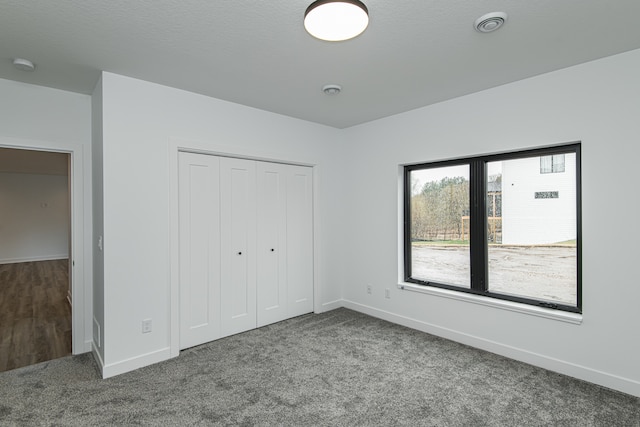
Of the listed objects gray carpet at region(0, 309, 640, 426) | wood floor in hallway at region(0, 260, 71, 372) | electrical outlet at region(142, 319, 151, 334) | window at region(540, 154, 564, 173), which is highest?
window at region(540, 154, 564, 173)

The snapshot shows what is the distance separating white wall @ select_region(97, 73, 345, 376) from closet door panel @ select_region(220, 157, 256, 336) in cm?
29

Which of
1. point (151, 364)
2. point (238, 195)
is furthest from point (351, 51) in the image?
point (151, 364)

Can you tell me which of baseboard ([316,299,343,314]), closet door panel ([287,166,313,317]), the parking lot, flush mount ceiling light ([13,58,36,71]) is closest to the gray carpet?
the parking lot

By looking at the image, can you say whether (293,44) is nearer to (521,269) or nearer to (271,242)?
(271,242)

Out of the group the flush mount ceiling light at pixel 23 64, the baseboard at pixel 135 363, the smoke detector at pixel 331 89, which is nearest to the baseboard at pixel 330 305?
the baseboard at pixel 135 363

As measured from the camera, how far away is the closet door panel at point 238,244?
3.54 metres

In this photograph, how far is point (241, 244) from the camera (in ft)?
12.1

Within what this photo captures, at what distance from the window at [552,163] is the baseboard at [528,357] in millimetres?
1622

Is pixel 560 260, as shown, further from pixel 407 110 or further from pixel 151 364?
pixel 151 364

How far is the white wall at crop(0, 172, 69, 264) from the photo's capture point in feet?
28.7

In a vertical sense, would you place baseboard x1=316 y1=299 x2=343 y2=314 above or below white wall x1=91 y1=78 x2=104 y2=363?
below

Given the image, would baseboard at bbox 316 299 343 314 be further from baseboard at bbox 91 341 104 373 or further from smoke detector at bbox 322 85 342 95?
smoke detector at bbox 322 85 342 95

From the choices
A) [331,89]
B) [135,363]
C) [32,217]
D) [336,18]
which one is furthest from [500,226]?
[32,217]

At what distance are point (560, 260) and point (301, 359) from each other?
8.10 feet
